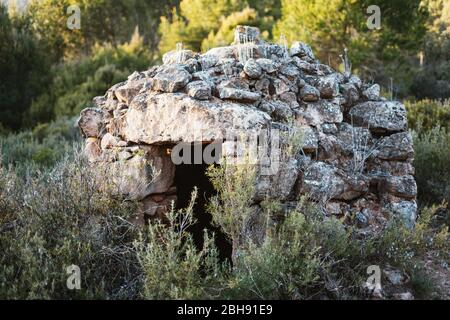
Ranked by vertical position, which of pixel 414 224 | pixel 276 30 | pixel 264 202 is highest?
pixel 276 30

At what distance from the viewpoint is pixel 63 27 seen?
21.2 m

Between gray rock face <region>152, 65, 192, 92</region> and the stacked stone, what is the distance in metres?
0.01

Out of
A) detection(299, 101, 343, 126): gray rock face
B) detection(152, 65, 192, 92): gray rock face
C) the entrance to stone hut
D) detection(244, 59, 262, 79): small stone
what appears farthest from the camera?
the entrance to stone hut

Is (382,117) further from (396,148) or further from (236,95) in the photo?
(236,95)

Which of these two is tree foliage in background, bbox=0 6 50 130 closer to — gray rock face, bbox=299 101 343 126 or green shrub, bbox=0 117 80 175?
green shrub, bbox=0 117 80 175

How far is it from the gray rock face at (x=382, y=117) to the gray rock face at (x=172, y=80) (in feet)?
6.47

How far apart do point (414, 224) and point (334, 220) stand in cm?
130

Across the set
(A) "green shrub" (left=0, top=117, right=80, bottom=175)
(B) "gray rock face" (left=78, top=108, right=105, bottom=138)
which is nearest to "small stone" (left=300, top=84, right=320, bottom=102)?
(B) "gray rock face" (left=78, top=108, right=105, bottom=138)

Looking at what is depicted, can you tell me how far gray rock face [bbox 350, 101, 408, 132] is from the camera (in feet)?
19.4

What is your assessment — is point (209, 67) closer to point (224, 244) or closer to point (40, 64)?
point (224, 244)

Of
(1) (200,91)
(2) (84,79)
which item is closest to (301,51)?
(1) (200,91)
